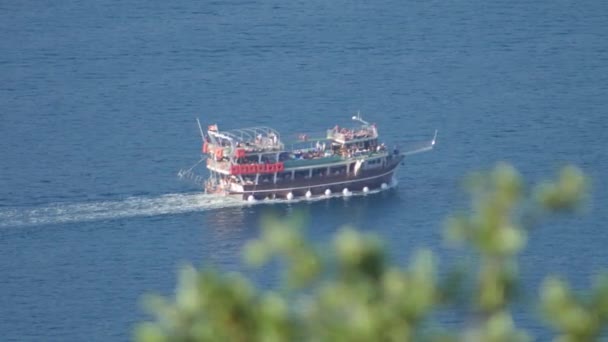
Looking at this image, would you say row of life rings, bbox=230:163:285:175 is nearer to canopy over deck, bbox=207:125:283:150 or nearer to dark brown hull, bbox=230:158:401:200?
dark brown hull, bbox=230:158:401:200

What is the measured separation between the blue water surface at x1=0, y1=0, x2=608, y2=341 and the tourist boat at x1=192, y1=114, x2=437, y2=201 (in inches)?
37.2

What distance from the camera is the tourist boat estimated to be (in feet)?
262

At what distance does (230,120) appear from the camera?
92.1 meters

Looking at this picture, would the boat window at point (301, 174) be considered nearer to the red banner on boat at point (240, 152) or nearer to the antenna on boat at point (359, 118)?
the red banner on boat at point (240, 152)

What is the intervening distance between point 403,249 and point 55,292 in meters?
13.6

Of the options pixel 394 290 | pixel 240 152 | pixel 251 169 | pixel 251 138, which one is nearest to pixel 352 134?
pixel 251 138

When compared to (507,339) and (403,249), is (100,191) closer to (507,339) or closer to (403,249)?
(403,249)

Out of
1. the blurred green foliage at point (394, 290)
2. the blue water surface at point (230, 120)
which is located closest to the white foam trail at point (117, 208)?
the blue water surface at point (230, 120)

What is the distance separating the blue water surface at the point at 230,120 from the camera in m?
72.2

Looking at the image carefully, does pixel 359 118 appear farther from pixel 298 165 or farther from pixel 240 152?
pixel 240 152

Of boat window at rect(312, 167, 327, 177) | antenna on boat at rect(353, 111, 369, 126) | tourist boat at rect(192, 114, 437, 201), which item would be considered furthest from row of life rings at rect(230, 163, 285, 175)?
antenna on boat at rect(353, 111, 369, 126)

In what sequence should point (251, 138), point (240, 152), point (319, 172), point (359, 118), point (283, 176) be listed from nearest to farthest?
point (240, 152) < point (283, 176) < point (319, 172) < point (251, 138) < point (359, 118)

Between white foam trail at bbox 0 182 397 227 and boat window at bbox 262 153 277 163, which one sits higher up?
boat window at bbox 262 153 277 163

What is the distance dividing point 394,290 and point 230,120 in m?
75.7
